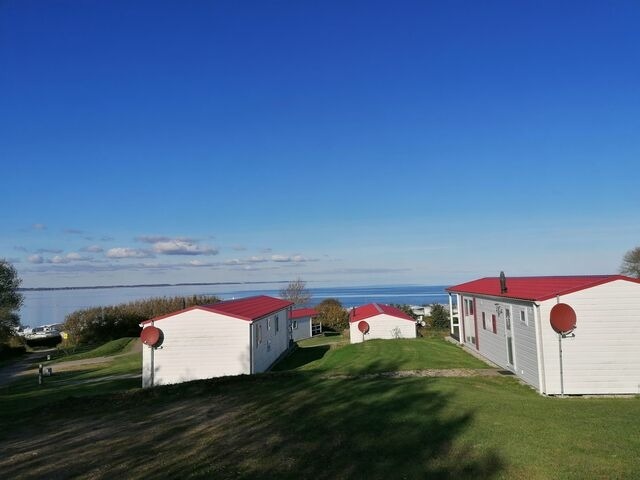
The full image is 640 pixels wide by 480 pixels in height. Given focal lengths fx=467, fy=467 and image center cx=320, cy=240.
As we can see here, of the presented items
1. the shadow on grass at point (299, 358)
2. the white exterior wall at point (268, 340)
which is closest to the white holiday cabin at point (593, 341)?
the white exterior wall at point (268, 340)

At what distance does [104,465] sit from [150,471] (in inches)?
36.7

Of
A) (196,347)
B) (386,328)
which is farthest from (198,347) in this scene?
(386,328)

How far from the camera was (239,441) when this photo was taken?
761 centimetres

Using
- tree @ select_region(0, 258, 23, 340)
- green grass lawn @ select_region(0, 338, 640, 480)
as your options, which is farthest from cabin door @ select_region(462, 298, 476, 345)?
tree @ select_region(0, 258, 23, 340)

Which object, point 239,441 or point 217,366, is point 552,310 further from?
point 217,366

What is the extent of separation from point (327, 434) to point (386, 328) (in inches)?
1012

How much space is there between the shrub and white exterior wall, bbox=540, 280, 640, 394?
33068 mm

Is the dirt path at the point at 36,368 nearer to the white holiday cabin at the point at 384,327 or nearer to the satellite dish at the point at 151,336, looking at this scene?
the satellite dish at the point at 151,336

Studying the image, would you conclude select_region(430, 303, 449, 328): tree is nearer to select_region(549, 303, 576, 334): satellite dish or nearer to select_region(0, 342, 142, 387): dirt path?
select_region(0, 342, 142, 387): dirt path

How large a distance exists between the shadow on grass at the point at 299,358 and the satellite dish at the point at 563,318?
12.4 meters

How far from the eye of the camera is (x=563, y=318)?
12.3 metres

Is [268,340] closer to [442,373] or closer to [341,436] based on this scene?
[442,373]

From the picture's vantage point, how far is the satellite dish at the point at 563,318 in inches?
482

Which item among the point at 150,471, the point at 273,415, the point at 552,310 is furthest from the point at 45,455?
the point at 552,310
